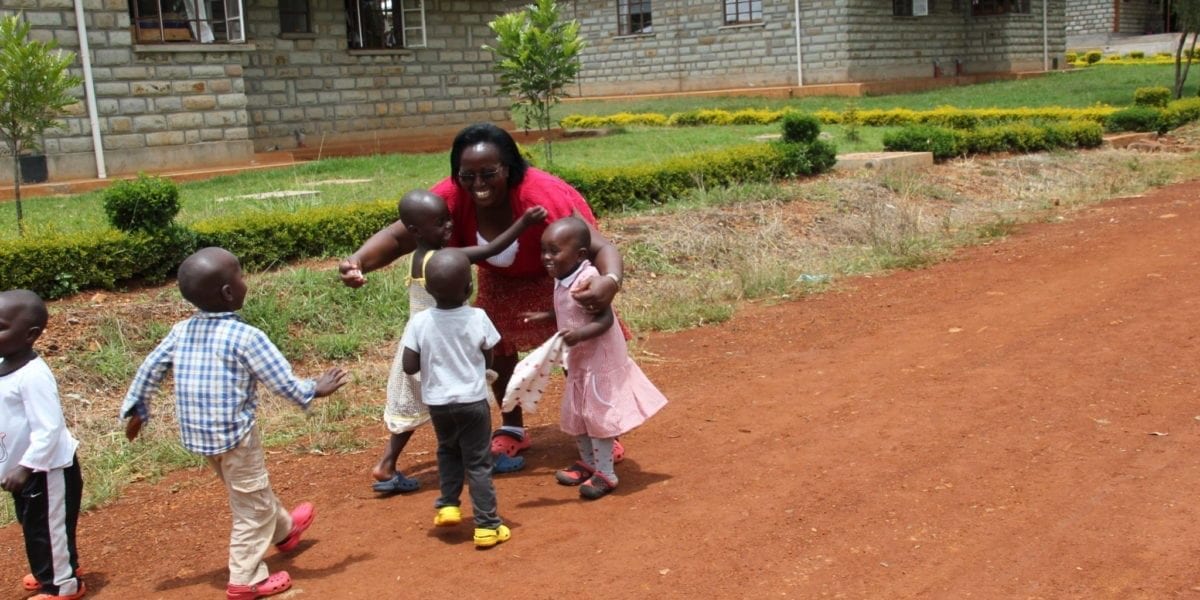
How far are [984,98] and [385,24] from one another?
46.8 ft

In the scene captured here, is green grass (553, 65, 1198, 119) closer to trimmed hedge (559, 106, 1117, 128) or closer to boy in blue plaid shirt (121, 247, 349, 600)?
trimmed hedge (559, 106, 1117, 128)

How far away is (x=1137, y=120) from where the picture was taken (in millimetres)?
18938

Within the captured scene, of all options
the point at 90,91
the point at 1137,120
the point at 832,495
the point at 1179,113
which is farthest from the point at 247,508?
the point at 1179,113

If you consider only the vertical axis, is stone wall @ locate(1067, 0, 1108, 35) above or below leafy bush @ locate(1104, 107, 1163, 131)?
above

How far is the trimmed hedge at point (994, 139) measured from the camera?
1543 cm

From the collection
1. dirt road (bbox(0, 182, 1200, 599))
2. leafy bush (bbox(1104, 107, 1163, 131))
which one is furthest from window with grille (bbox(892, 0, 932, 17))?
dirt road (bbox(0, 182, 1200, 599))

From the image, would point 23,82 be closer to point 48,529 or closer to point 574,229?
point 48,529

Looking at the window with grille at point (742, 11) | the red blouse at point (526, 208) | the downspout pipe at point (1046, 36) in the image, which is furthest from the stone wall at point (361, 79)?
the downspout pipe at point (1046, 36)

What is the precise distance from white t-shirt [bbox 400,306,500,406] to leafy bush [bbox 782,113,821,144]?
10356 mm

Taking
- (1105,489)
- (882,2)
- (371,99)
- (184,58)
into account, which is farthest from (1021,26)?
(1105,489)

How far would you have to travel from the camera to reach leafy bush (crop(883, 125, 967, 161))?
50.4ft

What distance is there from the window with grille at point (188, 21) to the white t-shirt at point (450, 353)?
13.4 metres

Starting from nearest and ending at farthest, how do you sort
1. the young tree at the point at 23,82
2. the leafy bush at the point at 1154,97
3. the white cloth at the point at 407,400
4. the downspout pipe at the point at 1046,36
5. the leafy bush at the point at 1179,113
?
the white cloth at the point at 407,400 → the young tree at the point at 23,82 → the leafy bush at the point at 1179,113 → the leafy bush at the point at 1154,97 → the downspout pipe at the point at 1046,36

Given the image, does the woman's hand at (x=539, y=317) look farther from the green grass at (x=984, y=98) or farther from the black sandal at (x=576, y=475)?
the green grass at (x=984, y=98)
